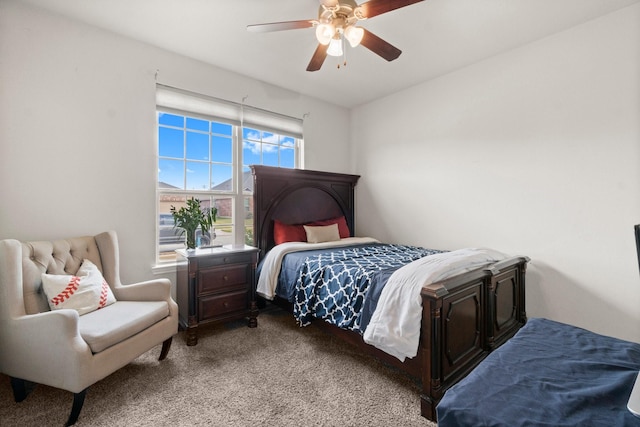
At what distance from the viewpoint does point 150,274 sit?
2.90m

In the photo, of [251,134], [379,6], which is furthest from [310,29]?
[251,134]

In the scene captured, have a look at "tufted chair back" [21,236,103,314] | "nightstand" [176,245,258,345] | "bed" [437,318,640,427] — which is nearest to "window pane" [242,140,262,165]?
"nightstand" [176,245,258,345]

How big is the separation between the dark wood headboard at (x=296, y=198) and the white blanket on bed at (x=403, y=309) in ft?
6.20

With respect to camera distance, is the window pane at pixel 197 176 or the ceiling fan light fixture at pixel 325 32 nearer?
the ceiling fan light fixture at pixel 325 32

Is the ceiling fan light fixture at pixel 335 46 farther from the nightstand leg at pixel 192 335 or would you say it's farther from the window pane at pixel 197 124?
the nightstand leg at pixel 192 335

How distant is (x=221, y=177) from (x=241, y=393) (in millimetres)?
2281

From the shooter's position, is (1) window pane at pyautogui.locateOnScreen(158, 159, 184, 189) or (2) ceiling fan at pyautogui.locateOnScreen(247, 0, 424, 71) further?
(1) window pane at pyautogui.locateOnScreen(158, 159, 184, 189)

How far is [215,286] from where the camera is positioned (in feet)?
9.05

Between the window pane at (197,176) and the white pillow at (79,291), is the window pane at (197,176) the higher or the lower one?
the higher one

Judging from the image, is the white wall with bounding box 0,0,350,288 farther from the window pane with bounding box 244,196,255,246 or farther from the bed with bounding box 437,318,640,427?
the bed with bounding box 437,318,640,427

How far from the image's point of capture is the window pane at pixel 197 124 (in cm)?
322

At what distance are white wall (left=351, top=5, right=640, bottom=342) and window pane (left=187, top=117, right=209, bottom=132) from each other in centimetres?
255

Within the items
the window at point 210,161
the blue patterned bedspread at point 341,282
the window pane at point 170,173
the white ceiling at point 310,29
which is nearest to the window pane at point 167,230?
the window at point 210,161

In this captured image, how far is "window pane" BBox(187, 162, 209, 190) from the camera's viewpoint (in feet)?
10.6
